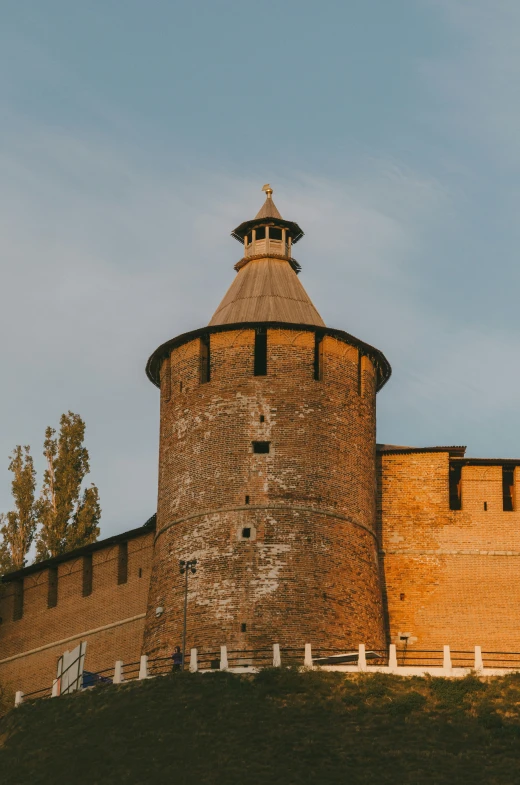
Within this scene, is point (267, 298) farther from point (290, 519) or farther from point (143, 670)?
point (143, 670)

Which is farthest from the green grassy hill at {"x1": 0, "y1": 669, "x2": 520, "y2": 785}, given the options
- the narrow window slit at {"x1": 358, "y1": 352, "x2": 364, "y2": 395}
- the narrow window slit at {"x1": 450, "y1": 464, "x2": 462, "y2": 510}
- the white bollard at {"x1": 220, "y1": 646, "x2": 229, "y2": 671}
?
the narrow window slit at {"x1": 358, "y1": 352, "x2": 364, "y2": 395}

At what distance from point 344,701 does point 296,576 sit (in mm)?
6366

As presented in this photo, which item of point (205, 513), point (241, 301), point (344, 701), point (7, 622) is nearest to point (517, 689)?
point (344, 701)

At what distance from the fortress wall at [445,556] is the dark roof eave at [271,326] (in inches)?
127

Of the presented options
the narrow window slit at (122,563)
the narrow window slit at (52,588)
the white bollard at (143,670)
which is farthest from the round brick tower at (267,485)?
the narrow window slit at (52,588)

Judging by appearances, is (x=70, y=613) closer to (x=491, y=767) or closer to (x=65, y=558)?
(x=65, y=558)

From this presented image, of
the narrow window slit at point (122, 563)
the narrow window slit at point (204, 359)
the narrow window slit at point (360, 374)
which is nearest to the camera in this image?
the narrow window slit at point (204, 359)

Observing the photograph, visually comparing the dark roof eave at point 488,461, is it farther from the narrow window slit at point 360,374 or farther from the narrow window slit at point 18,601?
the narrow window slit at point 18,601

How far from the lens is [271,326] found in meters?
55.5

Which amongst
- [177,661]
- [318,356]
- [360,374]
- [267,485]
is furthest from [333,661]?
[360,374]

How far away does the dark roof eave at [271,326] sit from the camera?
182 ft

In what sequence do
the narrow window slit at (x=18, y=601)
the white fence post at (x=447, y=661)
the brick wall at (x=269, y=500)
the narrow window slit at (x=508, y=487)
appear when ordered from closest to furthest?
the white fence post at (x=447, y=661) → the brick wall at (x=269, y=500) → the narrow window slit at (x=508, y=487) → the narrow window slit at (x=18, y=601)

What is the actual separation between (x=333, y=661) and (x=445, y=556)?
7.86 metres

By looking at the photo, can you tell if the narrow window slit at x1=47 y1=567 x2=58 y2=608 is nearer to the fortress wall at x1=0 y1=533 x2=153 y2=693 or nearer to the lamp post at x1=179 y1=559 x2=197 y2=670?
the fortress wall at x1=0 y1=533 x2=153 y2=693
